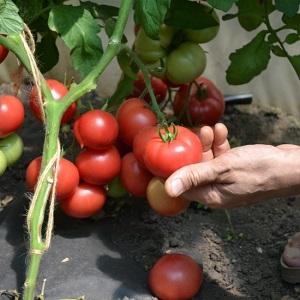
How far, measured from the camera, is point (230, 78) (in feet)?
4.86

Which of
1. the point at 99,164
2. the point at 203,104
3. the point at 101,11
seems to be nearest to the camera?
the point at 99,164

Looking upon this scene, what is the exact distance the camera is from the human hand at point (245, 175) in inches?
42.3

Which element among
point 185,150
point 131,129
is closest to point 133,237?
point 131,129

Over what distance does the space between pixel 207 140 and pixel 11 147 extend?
40cm

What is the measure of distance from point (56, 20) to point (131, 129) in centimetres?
25

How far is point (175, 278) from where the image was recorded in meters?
1.21

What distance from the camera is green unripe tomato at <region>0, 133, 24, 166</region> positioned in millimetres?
1304

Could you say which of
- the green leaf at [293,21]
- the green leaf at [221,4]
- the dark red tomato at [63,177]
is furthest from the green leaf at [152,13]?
the green leaf at [293,21]

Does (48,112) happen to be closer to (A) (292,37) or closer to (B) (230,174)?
(B) (230,174)

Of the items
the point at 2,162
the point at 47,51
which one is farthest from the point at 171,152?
the point at 47,51

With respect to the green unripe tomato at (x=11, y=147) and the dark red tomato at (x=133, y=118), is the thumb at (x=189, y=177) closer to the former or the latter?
the dark red tomato at (x=133, y=118)

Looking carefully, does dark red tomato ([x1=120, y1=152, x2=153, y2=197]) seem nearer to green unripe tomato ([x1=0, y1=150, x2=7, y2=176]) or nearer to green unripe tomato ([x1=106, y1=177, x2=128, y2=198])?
green unripe tomato ([x1=106, y1=177, x2=128, y2=198])

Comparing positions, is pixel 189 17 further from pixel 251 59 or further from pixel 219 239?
pixel 219 239

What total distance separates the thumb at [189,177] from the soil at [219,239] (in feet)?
1.04
